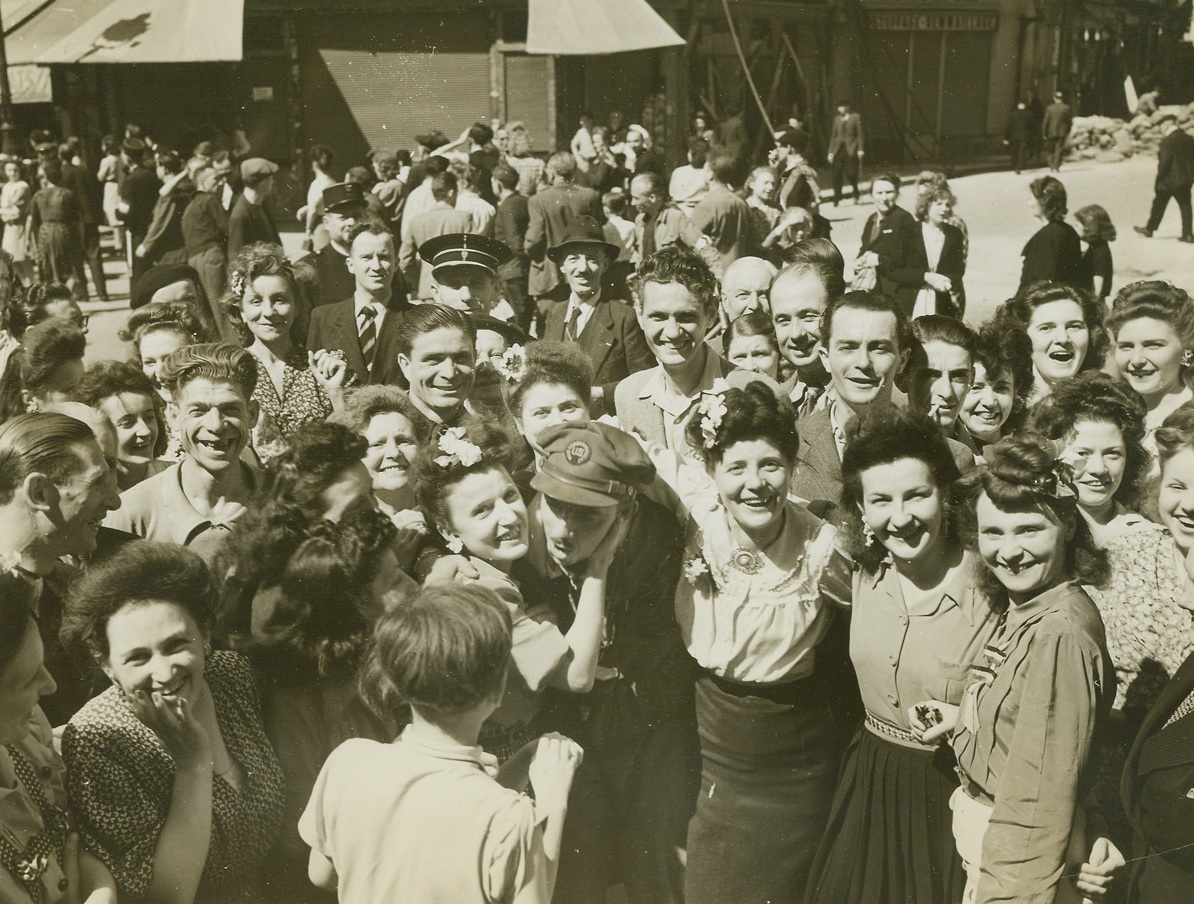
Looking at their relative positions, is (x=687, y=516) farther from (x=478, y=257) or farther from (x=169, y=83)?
(x=169, y=83)

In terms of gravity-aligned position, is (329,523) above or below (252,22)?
below

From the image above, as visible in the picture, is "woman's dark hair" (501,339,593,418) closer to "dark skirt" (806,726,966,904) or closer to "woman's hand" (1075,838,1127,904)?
"dark skirt" (806,726,966,904)

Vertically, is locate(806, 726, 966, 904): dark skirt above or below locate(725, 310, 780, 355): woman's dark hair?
below

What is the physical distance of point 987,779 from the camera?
2613 mm

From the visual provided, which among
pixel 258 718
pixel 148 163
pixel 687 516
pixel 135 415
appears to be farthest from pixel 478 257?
pixel 148 163

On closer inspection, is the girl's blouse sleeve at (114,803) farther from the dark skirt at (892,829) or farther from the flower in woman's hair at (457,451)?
the dark skirt at (892,829)

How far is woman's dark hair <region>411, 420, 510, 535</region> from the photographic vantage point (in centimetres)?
294

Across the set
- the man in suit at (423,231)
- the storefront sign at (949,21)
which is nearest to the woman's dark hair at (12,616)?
the man in suit at (423,231)

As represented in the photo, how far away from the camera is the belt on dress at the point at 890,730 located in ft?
9.48

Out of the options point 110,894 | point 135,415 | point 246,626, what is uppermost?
point 135,415

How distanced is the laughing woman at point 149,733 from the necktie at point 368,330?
2587 mm

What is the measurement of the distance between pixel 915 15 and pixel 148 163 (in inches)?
382

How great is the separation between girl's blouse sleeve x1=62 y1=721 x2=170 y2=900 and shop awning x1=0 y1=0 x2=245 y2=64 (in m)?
16.1

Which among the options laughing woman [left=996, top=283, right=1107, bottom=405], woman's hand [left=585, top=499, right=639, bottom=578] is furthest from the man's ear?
laughing woman [left=996, top=283, right=1107, bottom=405]
